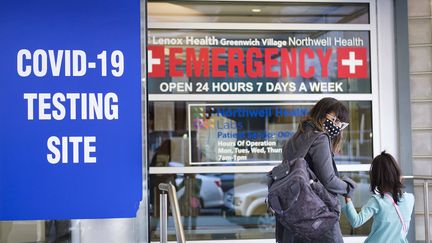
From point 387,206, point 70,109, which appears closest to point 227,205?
point 387,206

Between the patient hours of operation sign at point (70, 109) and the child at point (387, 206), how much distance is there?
222 centimetres

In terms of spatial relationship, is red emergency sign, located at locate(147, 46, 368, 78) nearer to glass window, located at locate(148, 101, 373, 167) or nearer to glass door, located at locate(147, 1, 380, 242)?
glass door, located at locate(147, 1, 380, 242)

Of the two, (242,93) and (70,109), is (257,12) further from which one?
(70,109)

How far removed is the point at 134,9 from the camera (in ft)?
6.82

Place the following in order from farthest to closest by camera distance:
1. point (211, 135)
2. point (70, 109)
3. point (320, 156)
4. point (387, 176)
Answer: point (211, 135)
point (387, 176)
point (320, 156)
point (70, 109)

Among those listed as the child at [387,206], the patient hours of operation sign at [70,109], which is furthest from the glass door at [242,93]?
the patient hours of operation sign at [70,109]

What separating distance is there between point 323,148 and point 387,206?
2.29ft

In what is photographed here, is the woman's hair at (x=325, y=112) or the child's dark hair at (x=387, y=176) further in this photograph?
the child's dark hair at (x=387, y=176)

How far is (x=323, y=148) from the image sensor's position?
3578 millimetres

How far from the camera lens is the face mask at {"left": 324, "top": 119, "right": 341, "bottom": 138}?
3.75 meters

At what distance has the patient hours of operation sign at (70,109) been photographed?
1994 millimetres

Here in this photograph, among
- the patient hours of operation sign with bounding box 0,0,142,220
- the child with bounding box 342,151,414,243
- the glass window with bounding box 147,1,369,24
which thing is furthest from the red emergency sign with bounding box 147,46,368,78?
the patient hours of operation sign with bounding box 0,0,142,220

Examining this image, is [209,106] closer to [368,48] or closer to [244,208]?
[244,208]

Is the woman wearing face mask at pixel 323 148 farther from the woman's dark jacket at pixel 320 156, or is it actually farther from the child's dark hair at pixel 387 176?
the child's dark hair at pixel 387 176
